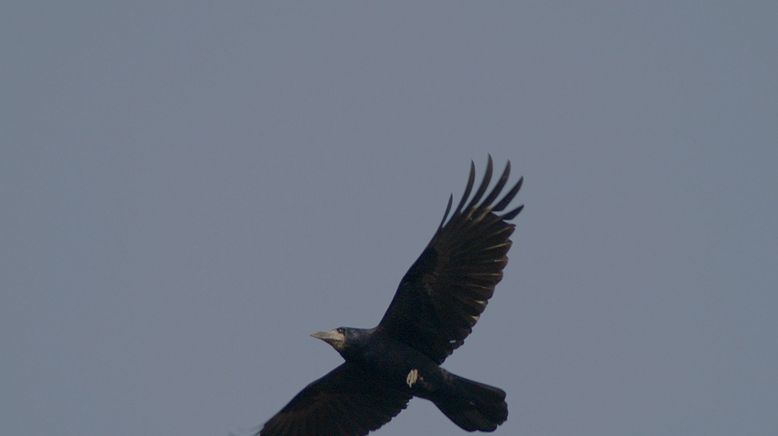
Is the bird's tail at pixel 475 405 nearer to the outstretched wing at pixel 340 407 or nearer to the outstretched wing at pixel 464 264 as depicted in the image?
the outstretched wing at pixel 464 264

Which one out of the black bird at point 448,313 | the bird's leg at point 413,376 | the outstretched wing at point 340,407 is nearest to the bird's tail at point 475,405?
the black bird at point 448,313

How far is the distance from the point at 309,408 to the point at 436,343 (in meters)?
2.42

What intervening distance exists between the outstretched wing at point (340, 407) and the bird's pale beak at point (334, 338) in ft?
1.99

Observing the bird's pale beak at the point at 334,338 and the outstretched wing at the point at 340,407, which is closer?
the bird's pale beak at the point at 334,338

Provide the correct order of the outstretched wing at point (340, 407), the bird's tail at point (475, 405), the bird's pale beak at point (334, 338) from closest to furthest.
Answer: the bird's tail at point (475, 405) < the bird's pale beak at point (334, 338) < the outstretched wing at point (340, 407)

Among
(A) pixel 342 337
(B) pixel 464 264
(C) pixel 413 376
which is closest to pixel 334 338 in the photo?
(A) pixel 342 337

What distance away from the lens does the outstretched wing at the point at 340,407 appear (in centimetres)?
1722

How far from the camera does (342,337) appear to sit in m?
16.5

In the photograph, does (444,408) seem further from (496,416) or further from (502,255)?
(502,255)

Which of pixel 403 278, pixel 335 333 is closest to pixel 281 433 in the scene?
pixel 335 333

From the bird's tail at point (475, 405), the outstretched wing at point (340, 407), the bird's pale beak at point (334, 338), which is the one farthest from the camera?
the outstretched wing at point (340, 407)

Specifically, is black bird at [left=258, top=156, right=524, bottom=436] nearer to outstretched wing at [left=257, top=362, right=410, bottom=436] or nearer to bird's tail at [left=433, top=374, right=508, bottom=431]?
bird's tail at [left=433, top=374, right=508, bottom=431]

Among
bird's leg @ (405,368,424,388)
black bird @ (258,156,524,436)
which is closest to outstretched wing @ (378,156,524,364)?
black bird @ (258,156,524,436)

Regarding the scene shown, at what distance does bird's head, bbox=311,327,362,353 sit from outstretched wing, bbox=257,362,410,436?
1.93 ft
